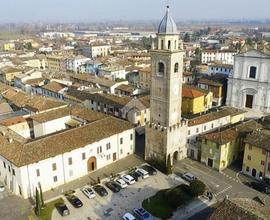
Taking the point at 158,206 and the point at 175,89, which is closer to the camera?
the point at 158,206

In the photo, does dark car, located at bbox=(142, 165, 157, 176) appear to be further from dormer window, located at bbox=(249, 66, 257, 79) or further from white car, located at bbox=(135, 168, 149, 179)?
dormer window, located at bbox=(249, 66, 257, 79)

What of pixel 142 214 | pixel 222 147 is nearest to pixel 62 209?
pixel 142 214

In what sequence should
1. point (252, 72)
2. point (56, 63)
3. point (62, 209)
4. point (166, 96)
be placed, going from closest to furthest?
point (62, 209), point (166, 96), point (252, 72), point (56, 63)

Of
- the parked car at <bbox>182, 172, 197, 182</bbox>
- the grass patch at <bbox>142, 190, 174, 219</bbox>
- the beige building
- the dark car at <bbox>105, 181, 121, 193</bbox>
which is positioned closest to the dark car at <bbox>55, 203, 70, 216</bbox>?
the dark car at <bbox>105, 181, 121, 193</bbox>

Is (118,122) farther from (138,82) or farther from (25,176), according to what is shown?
(138,82)

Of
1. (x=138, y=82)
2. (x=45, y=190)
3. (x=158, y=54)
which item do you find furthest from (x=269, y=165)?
(x=138, y=82)

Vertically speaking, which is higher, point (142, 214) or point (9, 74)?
point (9, 74)

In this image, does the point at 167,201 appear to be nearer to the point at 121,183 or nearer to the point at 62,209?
the point at 121,183
